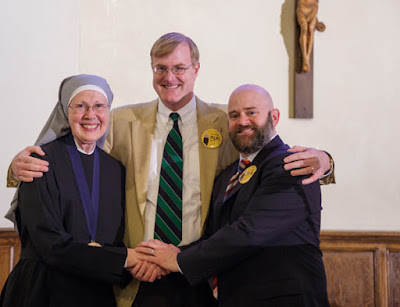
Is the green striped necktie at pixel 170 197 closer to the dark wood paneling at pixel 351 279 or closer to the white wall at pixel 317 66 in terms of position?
the white wall at pixel 317 66

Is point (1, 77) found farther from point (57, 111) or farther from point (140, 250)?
point (140, 250)

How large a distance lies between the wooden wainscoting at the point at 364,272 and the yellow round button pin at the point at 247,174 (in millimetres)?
1811

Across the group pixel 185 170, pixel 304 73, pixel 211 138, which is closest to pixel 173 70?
pixel 211 138

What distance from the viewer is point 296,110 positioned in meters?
4.49

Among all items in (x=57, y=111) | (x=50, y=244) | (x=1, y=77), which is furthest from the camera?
(x=1, y=77)

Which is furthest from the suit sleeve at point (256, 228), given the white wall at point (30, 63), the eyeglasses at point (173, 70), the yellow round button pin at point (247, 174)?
the white wall at point (30, 63)

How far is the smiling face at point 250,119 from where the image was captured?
2.73m

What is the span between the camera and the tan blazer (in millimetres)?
2816

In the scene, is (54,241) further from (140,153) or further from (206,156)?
(206,156)

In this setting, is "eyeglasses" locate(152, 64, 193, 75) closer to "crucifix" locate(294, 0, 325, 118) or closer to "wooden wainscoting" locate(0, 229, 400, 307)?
"crucifix" locate(294, 0, 325, 118)

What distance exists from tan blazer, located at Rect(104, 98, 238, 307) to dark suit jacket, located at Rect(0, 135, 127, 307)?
176 mm

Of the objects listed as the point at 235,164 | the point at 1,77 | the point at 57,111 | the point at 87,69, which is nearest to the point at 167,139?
the point at 235,164

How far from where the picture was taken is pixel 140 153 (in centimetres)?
294

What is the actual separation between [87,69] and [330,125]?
2.17 m
